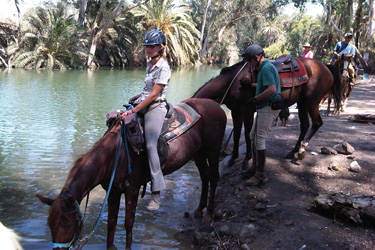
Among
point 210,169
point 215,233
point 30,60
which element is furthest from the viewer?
point 30,60

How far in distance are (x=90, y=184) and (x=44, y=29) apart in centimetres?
3003

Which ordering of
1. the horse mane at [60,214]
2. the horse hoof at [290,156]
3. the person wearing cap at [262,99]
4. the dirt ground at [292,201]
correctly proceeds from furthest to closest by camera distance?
1. the horse hoof at [290,156]
2. the person wearing cap at [262,99]
3. the dirt ground at [292,201]
4. the horse mane at [60,214]

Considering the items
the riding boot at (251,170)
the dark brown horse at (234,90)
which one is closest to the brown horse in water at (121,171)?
the riding boot at (251,170)

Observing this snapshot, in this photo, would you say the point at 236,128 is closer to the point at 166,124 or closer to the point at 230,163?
the point at 230,163

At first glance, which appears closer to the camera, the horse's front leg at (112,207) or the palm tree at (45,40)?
the horse's front leg at (112,207)

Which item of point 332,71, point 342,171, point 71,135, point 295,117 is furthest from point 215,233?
point 295,117

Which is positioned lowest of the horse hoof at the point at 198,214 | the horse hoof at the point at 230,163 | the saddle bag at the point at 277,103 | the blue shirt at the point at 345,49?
the horse hoof at the point at 198,214

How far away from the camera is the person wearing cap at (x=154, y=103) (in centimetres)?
401

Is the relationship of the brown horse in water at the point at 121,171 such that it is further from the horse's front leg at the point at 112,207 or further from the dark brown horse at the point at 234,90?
the dark brown horse at the point at 234,90

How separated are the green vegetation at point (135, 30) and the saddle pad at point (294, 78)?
18851 millimetres

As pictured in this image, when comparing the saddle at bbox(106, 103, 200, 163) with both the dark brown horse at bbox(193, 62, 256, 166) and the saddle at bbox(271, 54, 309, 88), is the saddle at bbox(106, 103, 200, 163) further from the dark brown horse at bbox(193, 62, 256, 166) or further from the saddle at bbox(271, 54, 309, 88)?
the saddle at bbox(271, 54, 309, 88)

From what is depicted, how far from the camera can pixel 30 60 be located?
94.7 ft

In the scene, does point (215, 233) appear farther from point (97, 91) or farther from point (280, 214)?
point (97, 91)

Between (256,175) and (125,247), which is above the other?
Result: (256,175)
